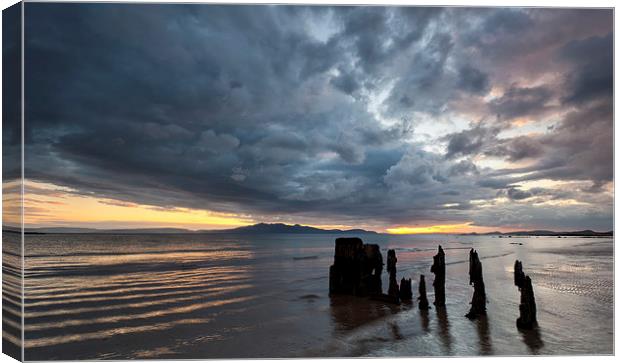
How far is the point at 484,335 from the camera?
39.9 feet

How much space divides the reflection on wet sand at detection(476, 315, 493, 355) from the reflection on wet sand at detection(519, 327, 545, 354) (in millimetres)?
985

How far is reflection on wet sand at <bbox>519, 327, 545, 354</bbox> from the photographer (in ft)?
36.5

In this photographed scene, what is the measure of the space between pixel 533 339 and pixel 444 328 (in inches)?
97.2

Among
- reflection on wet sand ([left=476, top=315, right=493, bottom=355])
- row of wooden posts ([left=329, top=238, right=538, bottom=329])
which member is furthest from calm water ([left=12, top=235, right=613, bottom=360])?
row of wooden posts ([left=329, top=238, right=538, bottom=329])

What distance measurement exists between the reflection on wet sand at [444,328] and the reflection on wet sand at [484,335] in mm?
837

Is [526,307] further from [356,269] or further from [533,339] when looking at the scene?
[356,269]

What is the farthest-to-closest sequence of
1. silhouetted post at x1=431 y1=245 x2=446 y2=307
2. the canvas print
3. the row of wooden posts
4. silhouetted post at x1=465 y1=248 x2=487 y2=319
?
the row of wooden posts < silhouetted post at x1=431 y1=245 x2=446 y2=307 < silhouetted post at x1=465 y1=248 x2=487 y2=319 < the canvas print

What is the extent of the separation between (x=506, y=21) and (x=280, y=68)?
6.93 m

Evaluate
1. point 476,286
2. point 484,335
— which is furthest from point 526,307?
point 476,286

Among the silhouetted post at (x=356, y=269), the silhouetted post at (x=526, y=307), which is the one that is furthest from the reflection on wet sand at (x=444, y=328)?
the silhouetted post at (x=356, y=269)

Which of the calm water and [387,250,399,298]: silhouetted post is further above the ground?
[387,250,399,298]: silhouetted post

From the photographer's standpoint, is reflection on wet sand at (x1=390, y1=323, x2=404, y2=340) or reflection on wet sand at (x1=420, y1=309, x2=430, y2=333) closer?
reflection on wet sand at (x1=390, y1=323, x2=404, y2=340)

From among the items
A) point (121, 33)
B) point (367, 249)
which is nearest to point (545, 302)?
point (367, 249)

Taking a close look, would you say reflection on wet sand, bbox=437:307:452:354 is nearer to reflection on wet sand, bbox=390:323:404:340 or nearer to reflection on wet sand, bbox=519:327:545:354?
reflection on wet sand, bbox=390:323:404:340
